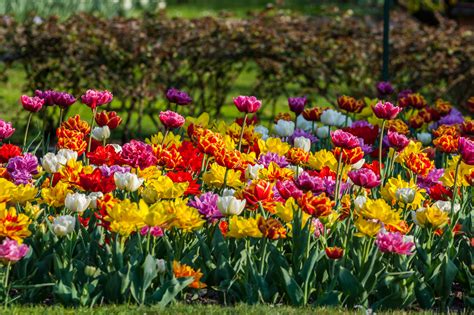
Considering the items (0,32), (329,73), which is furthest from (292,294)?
(0,32)

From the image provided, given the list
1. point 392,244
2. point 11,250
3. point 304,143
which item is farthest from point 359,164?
point 11,250

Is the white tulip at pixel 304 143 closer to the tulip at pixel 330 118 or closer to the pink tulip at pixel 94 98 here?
the tulip at pixel 330 118

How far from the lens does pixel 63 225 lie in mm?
3791

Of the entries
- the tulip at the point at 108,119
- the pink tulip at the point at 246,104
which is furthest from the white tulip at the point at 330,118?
the tulip at the point at 108,119

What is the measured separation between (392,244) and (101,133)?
6.53 ft

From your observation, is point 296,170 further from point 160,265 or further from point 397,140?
point 160,265

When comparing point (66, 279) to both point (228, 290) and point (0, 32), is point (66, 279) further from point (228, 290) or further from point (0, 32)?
point (0, 32)

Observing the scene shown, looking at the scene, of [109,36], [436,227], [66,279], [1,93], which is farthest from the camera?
[1,93]

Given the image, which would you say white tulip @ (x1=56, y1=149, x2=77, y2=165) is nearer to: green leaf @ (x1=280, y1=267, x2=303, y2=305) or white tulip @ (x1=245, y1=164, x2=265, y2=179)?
white tulip @ (x1=245, y1=164, x2=265, y2=179)

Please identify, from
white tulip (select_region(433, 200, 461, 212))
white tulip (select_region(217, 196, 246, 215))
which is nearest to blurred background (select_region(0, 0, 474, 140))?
white tulip (select_region(433, 200, 461, 212))

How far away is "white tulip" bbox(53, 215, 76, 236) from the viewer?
3777 millimetres

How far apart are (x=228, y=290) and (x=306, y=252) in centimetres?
35

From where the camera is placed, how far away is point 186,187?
4094mm

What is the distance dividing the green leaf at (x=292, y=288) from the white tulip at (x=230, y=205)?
0.29m
